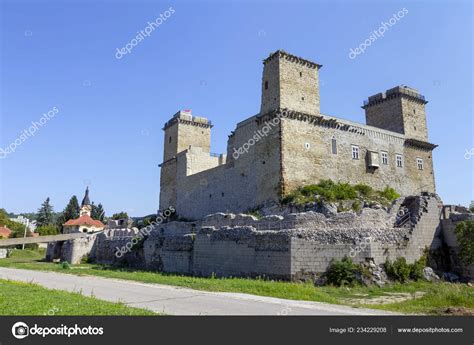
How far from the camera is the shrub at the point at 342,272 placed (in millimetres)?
17016

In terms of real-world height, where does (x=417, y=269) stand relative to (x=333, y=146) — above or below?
below

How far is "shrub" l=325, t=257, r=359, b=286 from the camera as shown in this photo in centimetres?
1702

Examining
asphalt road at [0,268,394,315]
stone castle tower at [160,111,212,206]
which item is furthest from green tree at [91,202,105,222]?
asphalt road at [0,268,394,315]

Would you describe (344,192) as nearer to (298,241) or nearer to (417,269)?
(417,269)

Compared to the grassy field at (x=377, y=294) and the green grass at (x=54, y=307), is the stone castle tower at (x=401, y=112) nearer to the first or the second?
the grassy field at (x=377, y=294)

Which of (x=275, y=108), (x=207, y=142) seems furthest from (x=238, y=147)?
(x=207, y=142)

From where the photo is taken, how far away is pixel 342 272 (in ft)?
56.4

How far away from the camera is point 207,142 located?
171 ft

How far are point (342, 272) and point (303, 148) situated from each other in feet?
48.5

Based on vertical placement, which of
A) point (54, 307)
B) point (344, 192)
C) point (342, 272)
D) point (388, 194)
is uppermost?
point (388, 194)

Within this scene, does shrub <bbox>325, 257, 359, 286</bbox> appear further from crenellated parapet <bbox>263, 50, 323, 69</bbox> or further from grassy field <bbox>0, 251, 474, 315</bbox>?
crenellated parapet <bbox>263, 50, 323, 69</bbox>

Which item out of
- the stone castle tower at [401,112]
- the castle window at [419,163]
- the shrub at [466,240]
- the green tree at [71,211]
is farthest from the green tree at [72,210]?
the shrub at [466,240]

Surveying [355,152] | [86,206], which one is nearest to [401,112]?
[355,152]
